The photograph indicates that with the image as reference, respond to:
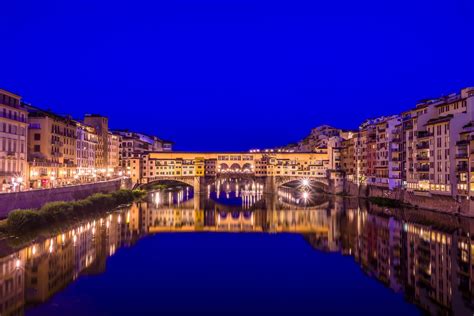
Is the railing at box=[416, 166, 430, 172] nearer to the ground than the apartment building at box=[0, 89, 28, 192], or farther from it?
nearer to the ground

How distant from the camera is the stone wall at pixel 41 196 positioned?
3206cm

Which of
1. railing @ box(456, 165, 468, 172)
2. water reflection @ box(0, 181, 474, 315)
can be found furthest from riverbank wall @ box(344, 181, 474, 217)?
railing @ box(456, 165, 468, 172)

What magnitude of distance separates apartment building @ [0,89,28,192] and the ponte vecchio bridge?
3640 cm

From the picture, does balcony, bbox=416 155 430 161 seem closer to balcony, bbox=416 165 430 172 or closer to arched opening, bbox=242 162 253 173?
balcony, bbox=416 165 430 172

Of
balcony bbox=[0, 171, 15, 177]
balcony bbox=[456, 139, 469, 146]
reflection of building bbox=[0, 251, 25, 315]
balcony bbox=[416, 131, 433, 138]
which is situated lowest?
reflection of building bbox=[0, 251, 25, 315]

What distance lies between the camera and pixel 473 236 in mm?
29984

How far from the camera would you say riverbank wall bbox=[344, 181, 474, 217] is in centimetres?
3838

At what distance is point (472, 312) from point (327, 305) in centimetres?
503

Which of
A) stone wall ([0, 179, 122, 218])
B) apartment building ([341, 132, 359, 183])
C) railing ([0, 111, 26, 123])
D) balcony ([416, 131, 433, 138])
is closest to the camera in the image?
stone wall ([0, 179, 122, 218])

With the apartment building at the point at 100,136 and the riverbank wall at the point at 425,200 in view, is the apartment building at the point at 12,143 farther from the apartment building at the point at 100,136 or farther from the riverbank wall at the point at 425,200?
the riverbank wall at the point at 425,200

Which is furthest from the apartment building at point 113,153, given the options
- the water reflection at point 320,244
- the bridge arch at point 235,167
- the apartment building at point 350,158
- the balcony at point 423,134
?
the balcony at point 423,134

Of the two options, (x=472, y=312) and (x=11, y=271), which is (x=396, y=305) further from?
(x=11, y=271)

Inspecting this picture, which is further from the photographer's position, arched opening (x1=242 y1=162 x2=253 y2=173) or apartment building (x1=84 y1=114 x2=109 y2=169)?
arched opening (x1=242 y1=162 x2=253 y2=173)

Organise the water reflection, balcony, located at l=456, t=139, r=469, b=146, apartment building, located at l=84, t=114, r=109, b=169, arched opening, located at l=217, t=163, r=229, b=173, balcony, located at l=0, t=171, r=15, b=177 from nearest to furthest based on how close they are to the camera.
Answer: the water reflection
balcony, located at l=0, t=171, r=15, b=177
balcony, located at l=456, t=139, r=469, b=146
apartment building, located at l=84, t=114, r=109, b=169
arched opening, located at l=217, t=163, r=229, b=173
